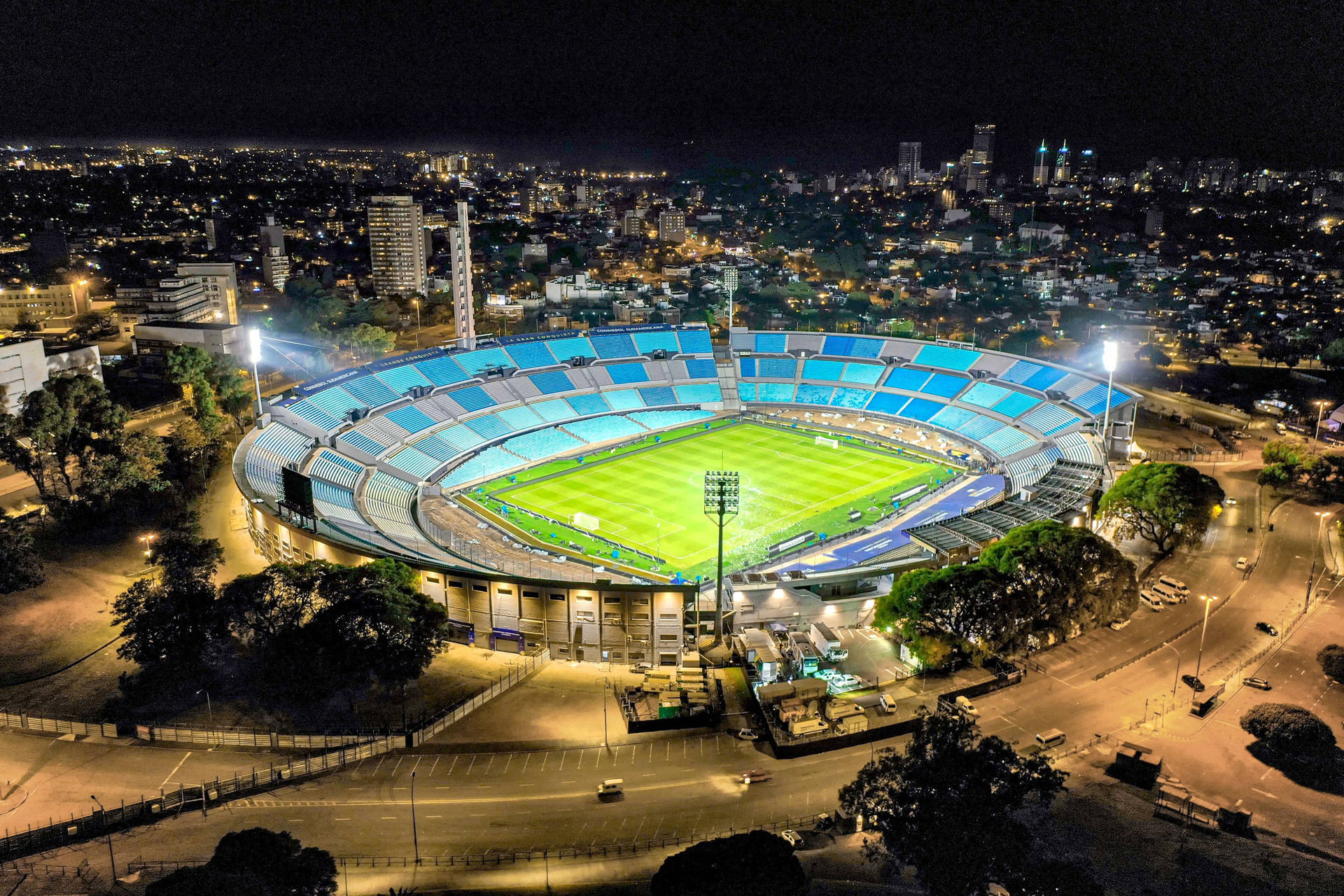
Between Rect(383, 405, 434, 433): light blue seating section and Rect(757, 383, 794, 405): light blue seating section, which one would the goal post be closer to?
Rect(383, 405, 434, 433): light blue seating section

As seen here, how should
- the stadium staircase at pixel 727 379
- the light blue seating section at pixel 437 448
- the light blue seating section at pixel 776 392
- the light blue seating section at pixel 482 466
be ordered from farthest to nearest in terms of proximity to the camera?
the light blue seating section at pixel 776 392
the stadium staircase at pixel 727 379
the light blue seating section at pixel 437 448
the light blue seating section at pixel 482 466

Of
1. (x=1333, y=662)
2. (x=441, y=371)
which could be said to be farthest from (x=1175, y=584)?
(x=441, y=371)

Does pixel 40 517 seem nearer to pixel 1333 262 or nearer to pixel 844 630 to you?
pixel 844 630

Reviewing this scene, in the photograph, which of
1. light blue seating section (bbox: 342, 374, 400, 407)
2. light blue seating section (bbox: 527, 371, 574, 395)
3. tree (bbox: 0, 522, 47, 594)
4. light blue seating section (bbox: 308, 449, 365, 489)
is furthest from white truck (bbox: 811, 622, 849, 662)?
light blue seating section (bbox: 527, 371, 574, 395)

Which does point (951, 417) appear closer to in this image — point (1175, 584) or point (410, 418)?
point (1175, 584)

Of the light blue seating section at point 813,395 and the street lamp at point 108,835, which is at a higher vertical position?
the light blue seating section at point 813,395

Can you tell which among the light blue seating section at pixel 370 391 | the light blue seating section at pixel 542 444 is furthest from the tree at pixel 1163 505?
the light blue seating section at pixel 370 391

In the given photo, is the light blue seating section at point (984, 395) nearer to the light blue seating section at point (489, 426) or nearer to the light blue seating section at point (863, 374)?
the light blue seating section at point (863, 374)
